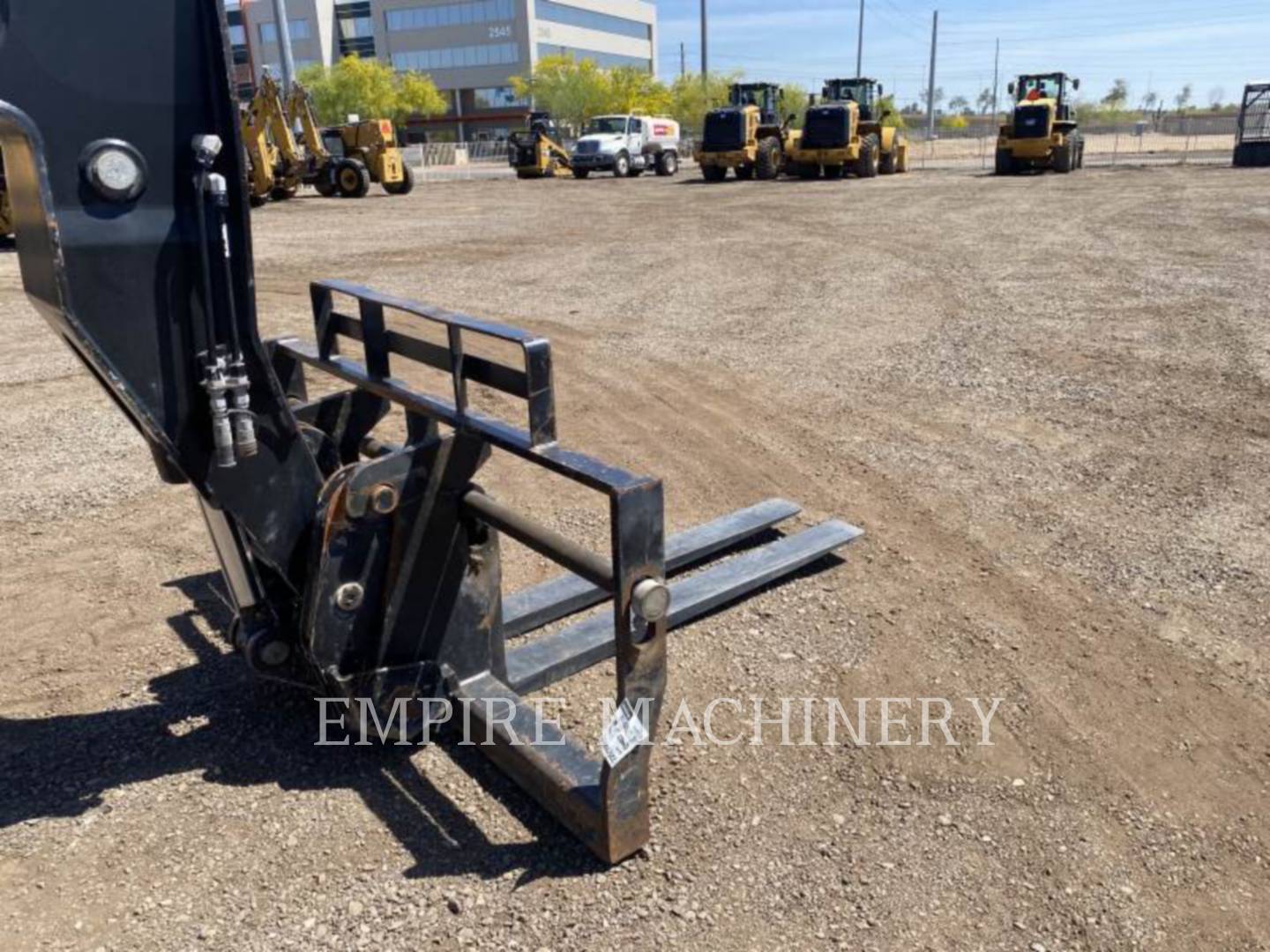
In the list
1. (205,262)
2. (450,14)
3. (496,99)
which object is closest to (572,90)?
(496,99)

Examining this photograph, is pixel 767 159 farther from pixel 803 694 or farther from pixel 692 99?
pixel 692 99

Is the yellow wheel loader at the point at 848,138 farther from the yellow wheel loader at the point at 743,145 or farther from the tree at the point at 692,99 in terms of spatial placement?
the tree at the point at 692,99

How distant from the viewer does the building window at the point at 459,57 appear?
87.9 metres

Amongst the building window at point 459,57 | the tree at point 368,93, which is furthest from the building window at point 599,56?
the tree at point 368,93


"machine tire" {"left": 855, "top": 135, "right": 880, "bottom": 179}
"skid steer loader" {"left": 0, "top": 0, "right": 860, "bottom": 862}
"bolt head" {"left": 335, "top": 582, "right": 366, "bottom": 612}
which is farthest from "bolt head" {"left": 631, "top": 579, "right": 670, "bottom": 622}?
"machine tire" {"left": 855, "top": 135, "right": 880, "bottom": 179}

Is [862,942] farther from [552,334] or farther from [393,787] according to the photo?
[552,334]

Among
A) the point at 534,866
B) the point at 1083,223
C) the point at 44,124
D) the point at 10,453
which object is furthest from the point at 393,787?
the point at 1083,223

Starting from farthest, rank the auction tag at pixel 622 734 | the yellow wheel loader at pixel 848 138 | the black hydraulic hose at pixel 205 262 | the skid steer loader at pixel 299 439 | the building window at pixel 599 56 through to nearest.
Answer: the building window at pixel 599 56 → the yellow wheel loader at pixel 848 138 → the auction tag at pixel 622 734 → the black hydraulic hose at pixel 205 262 → the skid steer loader at pixel 299 439

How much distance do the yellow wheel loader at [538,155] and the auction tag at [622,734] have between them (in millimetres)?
37267

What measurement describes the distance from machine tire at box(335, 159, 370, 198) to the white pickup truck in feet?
37.5

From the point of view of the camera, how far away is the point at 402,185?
94.8 feet

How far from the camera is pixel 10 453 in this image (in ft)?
22.0

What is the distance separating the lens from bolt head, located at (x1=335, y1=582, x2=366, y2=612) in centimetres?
315

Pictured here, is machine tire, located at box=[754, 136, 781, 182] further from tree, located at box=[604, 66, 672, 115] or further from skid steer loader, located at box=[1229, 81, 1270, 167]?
tree, located at box=[604, 66, 672, 115]
